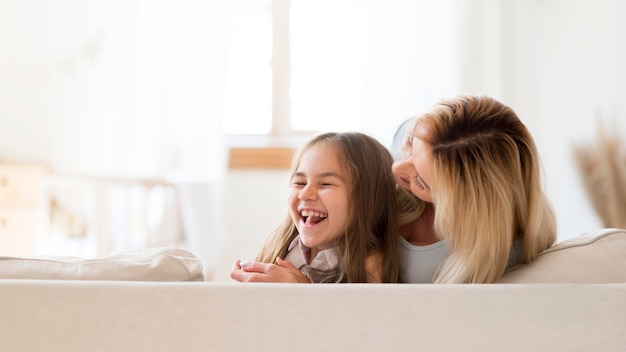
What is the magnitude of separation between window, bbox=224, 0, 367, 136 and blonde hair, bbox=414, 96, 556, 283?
124 inches

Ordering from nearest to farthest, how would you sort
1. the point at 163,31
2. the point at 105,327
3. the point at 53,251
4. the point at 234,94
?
the point at 105,327
the point at 53,251
the point at 163,31
the point at 234,94

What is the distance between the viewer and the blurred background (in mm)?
4105

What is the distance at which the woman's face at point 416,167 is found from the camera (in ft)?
4.97

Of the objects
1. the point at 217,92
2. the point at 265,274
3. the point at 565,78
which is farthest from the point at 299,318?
the point at 217,92

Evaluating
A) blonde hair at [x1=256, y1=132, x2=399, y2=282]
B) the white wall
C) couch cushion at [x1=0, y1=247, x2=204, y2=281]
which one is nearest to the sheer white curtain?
the white wall

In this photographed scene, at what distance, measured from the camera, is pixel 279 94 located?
187 inches

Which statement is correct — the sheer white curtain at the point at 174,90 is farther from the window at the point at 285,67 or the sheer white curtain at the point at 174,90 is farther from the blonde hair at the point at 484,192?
the blonde hair at the point at 484,192

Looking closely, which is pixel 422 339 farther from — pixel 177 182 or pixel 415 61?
pixel 415 61

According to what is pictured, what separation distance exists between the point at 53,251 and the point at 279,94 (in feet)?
5.08

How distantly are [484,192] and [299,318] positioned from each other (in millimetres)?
471

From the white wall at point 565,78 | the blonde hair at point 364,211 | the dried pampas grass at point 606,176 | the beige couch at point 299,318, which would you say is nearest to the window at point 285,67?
the white wall at point 565,78

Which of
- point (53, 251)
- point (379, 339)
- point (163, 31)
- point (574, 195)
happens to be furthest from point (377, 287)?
point (163, 31)

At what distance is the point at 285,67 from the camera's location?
4734 mm

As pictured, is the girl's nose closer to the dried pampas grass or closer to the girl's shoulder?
the girl's shoulder
